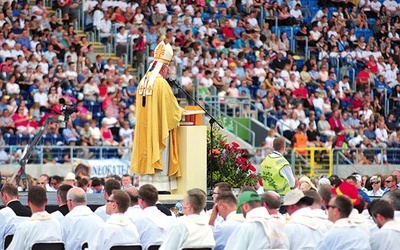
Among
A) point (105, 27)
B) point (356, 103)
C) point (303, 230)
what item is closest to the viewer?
point (303, 230)

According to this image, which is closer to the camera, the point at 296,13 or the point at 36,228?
the point at 36,228

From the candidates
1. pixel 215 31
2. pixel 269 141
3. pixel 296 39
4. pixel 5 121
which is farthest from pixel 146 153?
pixel 296 39

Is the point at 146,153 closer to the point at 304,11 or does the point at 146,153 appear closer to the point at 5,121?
the point at 5,121

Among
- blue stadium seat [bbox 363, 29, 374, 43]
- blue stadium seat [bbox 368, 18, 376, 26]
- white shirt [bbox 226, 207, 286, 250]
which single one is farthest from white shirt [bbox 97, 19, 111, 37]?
white shirt [bbox 226, 207, 286, 250]

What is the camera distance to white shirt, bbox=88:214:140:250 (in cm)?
1408

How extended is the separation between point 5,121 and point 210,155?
33.5 ft

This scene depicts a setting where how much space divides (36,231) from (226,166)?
6.32m

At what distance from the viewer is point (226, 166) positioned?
20078mm

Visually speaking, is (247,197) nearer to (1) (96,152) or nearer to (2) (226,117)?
(1) (96,152)

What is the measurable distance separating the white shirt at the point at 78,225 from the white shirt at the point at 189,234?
1.55m

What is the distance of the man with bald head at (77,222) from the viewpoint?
48.8ft

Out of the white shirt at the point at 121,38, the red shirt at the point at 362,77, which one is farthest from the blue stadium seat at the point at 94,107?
the red shirt at the point at 362,77

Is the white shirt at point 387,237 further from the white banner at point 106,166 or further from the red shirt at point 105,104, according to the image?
the red shirt at point 105,104

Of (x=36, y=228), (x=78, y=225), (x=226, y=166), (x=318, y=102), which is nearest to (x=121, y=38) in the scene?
(x=318, y=102)
